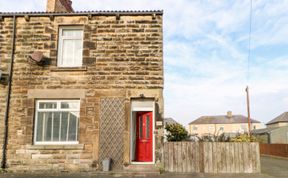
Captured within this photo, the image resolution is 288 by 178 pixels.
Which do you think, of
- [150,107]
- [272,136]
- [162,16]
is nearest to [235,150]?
[150,107]

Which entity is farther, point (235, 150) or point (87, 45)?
point (87, 45)

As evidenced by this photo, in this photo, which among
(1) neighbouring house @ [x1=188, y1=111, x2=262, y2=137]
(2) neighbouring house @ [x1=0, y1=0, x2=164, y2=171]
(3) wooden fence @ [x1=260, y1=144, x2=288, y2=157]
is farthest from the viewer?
(1) neighbouring house @ [x1=188, y1=111, x2=262, y2=137]

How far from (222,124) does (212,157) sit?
52758 millimetres

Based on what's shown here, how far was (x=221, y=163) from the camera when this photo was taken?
33.6ft

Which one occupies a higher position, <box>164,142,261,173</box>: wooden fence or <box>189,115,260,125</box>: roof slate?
<box>189,115,260,125</box>: roof slate

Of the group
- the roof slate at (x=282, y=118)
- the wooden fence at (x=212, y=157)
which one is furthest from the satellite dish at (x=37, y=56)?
the roof slate at (x=282, y=118)

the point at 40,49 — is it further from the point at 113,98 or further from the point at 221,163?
the point at 221,163

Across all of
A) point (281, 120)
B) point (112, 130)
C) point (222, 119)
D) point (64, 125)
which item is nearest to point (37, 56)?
point (64, 125)

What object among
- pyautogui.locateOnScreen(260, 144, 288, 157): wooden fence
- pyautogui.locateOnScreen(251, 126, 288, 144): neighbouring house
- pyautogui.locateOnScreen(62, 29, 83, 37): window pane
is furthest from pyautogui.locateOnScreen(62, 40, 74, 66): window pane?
pyautogui.locateOnScreen(251, 126, 288, 144): neighbouring house

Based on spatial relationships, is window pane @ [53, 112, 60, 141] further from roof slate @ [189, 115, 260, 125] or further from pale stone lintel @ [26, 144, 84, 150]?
roof slate @ [189, 115, 260, 125]

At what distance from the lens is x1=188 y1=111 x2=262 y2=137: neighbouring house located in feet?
193

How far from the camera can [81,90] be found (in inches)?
423

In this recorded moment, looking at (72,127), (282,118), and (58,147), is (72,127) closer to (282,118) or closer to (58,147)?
(58,147)

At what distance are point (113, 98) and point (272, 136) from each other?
28.1 metres
